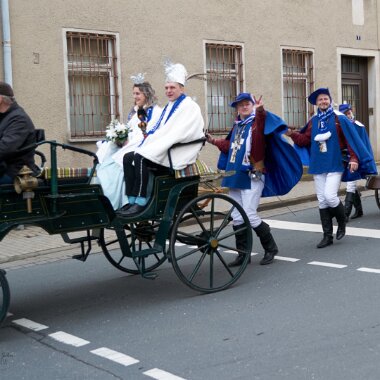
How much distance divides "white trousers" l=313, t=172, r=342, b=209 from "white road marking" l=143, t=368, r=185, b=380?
169 inches

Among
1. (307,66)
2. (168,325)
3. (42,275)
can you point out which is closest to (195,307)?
(168,325)

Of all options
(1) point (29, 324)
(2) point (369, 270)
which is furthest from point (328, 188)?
(1) point (29, 324)

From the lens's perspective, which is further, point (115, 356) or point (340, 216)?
point (340, 216)

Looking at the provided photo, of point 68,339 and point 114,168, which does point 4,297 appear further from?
point 114,168

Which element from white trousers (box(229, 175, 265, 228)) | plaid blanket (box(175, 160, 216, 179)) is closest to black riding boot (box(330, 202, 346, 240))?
white trousers (box(229, 175, 265, 228))

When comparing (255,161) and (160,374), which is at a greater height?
(255,161)

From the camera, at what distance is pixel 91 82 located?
1217cm

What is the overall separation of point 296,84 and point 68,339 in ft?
39.1

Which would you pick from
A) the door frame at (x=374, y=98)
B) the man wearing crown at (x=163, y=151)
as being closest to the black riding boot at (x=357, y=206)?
the man wearing crown at (x=163, y=151)

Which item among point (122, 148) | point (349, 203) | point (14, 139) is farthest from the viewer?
point (349, 203)

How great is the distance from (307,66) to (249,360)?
41.3 feet

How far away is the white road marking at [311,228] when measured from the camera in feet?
29.0

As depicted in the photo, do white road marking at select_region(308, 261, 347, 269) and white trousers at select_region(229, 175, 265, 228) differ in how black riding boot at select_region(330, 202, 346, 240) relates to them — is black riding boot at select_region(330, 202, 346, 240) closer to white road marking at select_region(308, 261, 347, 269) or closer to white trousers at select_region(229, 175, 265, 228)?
white road marking at select_region(308, 261, 347, 269)

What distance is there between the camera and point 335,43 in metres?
16.5
